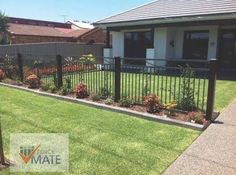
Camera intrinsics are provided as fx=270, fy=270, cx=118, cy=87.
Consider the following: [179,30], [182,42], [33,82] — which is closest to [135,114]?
[33,82]

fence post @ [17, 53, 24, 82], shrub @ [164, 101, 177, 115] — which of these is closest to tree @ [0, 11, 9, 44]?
fence post @ [17, 53, 24, 82]

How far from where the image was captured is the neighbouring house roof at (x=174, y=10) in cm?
1344

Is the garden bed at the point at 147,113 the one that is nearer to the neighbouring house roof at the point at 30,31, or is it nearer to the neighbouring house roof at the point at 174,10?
the neighbouring house roof at the point at 174,10

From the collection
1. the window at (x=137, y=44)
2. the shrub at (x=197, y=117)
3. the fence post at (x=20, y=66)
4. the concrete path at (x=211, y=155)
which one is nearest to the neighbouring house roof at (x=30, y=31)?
the window at (x=137, y=44)

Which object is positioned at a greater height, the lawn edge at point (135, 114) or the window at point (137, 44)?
the window at point (137, 44)

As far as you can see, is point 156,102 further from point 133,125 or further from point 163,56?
point 163,56

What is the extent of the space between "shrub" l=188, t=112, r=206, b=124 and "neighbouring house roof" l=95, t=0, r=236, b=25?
828 centimetres

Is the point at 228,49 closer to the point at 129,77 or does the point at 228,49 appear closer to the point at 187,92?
the point at 129,77

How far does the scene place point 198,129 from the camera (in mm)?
5371

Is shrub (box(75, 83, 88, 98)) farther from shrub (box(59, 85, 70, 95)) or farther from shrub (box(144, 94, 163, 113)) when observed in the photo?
shrub (box(144, 94, 163, 113))

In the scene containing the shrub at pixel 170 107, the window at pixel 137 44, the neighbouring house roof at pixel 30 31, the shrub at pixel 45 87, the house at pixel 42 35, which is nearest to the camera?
the shrub at pixel 170 107

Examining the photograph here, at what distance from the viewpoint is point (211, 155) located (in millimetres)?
4211

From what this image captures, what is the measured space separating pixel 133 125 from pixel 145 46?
12.5 metres

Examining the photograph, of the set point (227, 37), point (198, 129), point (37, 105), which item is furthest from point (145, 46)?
point (198, 129)
